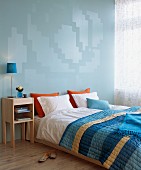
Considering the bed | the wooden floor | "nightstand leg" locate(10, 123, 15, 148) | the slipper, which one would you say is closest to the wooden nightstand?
"nightstand leg" locate(10, 123, 15, 148)

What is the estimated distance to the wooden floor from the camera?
322 centimetres

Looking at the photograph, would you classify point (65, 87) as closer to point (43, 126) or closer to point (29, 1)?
point (43, 126)

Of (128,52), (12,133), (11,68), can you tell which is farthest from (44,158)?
(128,52)

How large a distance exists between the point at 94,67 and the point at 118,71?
72cm

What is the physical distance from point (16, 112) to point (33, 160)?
38.2 inches

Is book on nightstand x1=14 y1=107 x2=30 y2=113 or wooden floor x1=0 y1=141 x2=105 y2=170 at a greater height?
book on nightstand x1=14 y1=107 x2=30 y2=113

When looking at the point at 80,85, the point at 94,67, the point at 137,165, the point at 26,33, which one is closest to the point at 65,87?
the point at 80,85

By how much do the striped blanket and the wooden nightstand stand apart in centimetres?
86

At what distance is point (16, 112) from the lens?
4.15 metres

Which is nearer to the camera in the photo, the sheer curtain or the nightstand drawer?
the nightstand drawer

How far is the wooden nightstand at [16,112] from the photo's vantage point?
4.05m

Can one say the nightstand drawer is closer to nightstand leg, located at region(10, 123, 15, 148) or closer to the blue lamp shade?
nightstand leg, located at region(10, 123, 15, 148)

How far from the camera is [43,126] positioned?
407 centimetres

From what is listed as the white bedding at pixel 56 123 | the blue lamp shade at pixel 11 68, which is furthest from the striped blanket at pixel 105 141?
the blue lamp shade at pixel 11 68
